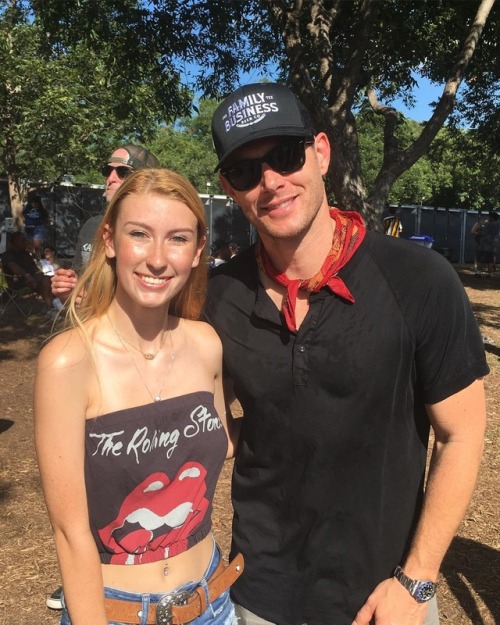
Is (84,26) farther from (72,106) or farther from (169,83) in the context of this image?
(72,106)

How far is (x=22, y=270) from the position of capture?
12828 mm

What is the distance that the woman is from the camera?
1772 millimetres

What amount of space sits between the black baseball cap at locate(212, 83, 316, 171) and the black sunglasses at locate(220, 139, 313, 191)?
4 centimetres

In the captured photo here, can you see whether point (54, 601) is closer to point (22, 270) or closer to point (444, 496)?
point (444, 496)

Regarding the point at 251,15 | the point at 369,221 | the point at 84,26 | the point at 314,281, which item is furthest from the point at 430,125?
the point at 314,281

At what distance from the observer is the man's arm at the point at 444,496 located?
1857 millimetres

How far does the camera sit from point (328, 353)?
6.25 ft

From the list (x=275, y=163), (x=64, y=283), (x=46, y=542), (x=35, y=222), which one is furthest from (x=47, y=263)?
(x=275, y=163)

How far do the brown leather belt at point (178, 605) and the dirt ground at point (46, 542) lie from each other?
85.4 inches

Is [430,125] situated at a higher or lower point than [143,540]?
higher

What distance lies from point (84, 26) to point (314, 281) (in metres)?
8.43

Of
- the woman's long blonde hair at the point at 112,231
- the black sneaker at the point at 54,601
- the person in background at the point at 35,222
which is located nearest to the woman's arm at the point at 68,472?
the woman's long blonde hair at the point at 112,231

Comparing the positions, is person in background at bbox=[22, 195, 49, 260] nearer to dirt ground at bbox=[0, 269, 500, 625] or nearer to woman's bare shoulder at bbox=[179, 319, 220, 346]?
dirt ground at bbox=[0, 269, 500, 625]

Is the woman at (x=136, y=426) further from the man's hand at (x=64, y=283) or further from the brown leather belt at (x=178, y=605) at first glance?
the man's hand at (x=64, y=283)
